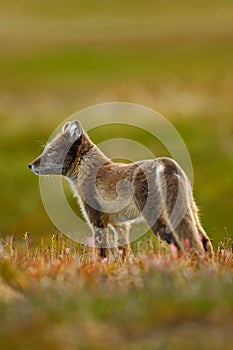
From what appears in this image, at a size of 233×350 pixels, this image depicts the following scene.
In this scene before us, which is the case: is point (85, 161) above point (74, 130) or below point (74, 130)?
below

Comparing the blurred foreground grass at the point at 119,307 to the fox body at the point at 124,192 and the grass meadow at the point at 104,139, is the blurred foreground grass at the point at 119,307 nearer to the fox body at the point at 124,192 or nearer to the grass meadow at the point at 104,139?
the grass meadow at the point at 104,139

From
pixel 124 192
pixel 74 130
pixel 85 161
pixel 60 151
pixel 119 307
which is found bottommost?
pixel 119 307

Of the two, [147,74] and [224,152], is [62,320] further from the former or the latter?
[147,74]

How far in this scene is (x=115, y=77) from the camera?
50.0 m

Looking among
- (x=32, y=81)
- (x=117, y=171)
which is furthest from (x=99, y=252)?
(x=32, y=81)

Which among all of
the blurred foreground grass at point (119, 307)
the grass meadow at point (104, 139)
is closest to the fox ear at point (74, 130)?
the grass meadow at point (104, 139)

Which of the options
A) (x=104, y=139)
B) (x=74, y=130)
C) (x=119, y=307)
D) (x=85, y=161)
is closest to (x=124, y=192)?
(x=85, y=161)

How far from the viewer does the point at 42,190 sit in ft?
84.1

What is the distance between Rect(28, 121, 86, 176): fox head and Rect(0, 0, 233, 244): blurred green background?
1830 mm

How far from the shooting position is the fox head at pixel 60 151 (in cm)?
1217

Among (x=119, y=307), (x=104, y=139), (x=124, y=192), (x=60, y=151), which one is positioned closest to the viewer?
(x=119, y=307)

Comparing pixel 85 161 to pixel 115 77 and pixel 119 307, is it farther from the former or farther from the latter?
pixel 115 77

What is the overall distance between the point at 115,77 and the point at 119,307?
4343 cm

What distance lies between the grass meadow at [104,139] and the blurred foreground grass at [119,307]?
0.01 meters
